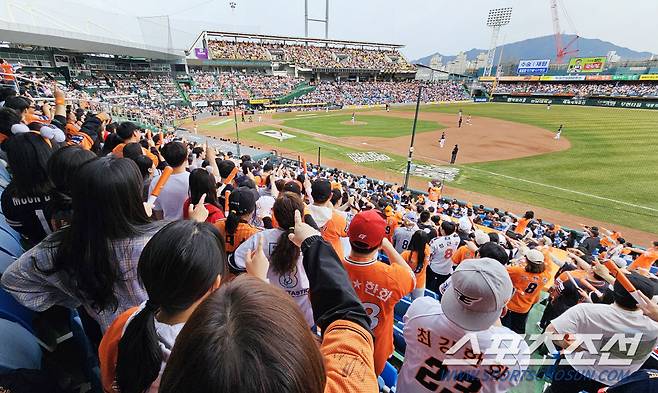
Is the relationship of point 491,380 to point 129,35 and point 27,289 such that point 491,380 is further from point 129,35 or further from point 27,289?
point 129,35

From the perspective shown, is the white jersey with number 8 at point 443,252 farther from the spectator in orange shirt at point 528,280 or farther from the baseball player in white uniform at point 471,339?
the baseball player in white uniform at point 471,339

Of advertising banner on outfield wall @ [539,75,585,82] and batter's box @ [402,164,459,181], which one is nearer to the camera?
batter's box @ [402,164,459,181]

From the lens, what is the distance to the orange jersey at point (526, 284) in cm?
472

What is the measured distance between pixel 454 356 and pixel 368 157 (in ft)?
75.7

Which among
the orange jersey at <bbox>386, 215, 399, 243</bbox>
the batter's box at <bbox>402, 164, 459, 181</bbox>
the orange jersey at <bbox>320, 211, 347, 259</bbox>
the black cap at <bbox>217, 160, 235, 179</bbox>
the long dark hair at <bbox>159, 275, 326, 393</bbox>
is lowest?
the batter's box at <bbox>402, 164, 459, 181</bbox>

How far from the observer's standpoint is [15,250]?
9.66 ft

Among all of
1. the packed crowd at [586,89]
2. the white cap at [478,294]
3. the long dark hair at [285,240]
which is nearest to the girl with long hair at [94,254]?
the long dark hair at [285,240]

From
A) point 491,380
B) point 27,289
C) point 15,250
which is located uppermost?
point 27,289

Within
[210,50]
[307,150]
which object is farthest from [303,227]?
[210,50]

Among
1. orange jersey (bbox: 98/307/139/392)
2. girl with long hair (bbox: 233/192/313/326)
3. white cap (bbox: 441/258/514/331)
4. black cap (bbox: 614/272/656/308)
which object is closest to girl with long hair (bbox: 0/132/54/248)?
girl with long hair (bbox: 233/192/313/326)

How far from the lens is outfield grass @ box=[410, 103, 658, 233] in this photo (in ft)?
51.4

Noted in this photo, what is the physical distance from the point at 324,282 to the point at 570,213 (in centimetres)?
1813

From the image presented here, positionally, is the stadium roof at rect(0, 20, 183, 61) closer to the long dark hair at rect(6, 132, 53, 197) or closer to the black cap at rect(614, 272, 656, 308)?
the long dark hair at rect(6, 132, 53, 197)

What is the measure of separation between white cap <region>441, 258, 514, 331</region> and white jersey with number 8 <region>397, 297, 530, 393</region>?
8cm
